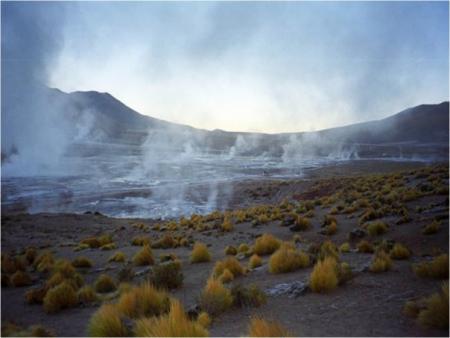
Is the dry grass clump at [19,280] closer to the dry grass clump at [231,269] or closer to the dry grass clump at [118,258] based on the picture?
the dry grass clump at [118,258]

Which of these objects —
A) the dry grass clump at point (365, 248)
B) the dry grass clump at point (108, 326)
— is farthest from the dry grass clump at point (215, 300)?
the dry grass clump at point (365, 248)

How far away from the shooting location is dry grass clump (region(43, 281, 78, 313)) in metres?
6.98

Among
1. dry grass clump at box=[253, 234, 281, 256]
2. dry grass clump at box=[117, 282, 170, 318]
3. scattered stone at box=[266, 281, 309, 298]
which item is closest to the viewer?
dry grass clump at box=[117, 282, 170, 318]

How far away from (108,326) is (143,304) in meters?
0.83

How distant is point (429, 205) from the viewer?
47.2ft

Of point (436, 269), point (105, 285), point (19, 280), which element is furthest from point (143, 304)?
point (19, 280)

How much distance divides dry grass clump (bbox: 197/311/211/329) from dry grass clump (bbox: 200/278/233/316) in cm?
42

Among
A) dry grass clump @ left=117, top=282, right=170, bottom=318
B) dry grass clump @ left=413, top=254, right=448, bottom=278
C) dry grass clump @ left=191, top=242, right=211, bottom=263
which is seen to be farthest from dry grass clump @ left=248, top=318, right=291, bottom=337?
dry grass clump @ left=191, top=242, right=211, bottom=263

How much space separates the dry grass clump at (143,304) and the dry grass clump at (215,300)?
562mm

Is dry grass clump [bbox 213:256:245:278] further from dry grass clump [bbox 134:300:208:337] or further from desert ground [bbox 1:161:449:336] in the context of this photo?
dry grass clump [bbox 134:300:208:337]

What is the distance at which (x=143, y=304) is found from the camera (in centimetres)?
540

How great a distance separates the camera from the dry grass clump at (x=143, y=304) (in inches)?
209

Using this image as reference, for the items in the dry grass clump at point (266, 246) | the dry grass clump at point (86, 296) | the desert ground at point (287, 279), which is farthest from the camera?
the dry grass clump at point (266, 246)

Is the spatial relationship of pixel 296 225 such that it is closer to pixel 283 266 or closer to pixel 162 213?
pixel 283 266
